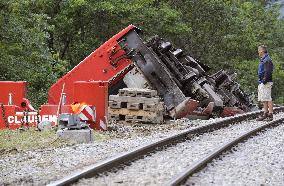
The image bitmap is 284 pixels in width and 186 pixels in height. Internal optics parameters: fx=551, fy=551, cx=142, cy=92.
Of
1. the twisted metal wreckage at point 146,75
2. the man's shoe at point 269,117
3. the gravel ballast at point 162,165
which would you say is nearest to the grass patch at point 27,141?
the gravel ballast at point 162,165

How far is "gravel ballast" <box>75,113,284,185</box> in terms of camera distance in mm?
6090

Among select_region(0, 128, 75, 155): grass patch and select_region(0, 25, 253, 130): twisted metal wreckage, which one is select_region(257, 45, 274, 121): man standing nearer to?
select_region(0, 25, 253, 130): twisted metal wreckage

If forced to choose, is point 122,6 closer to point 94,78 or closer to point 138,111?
point 94,78

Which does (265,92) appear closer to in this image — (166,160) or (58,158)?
(166,160)

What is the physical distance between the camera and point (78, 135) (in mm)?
9852

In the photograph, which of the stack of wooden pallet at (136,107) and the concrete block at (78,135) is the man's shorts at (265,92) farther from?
the concrete block at (78,135)

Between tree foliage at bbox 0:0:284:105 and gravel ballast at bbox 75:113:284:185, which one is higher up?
tree foliage at bbox 0:0:284:105

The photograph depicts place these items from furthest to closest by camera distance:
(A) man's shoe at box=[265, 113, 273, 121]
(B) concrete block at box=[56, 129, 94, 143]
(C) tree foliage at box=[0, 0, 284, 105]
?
1. (C) tree foliage at box=[0, 0, 284, 105]
2. (A) man's shoe at box=[265, 113, 273, 121]
3. (B) concrete block at box=[56, 129, 94, 143]

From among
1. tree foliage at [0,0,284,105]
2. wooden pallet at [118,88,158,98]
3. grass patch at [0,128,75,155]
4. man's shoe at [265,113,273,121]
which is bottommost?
grass patch at [0,128,75,155]

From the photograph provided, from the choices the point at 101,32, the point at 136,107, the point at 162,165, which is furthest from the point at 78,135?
the point at 101,32

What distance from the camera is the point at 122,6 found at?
23469 mm

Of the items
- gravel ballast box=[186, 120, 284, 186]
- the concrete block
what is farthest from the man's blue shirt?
the concrete block

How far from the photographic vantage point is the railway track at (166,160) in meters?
6.11

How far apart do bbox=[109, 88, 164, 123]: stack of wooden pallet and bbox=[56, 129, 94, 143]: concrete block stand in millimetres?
3932
